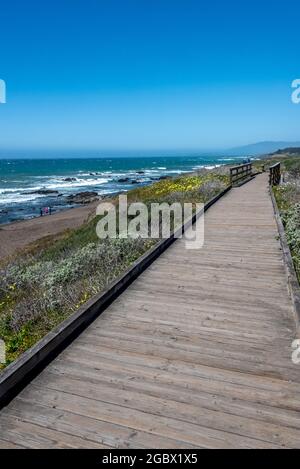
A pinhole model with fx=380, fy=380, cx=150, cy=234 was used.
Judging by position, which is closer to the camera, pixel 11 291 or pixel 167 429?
pixel 167 429

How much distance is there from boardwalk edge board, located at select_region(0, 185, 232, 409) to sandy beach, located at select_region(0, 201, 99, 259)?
54.8ft

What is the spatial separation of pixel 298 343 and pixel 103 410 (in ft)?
8.63

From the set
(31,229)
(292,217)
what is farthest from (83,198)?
(292,217)

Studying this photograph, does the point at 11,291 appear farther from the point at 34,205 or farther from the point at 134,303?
the point at 34,205

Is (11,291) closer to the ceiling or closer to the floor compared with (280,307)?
closer to the floor

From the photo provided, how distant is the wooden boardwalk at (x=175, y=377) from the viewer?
3.42 meters

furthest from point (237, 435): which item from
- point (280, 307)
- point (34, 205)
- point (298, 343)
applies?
point (34, 205)

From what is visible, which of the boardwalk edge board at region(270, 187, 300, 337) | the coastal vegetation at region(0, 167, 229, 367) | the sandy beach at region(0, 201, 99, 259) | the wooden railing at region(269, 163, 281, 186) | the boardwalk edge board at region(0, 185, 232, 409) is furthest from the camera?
the sandy beach at region(0, 201, 99, 259)

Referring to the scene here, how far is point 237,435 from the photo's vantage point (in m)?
3.39

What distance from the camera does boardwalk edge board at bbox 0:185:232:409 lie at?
13.2ft

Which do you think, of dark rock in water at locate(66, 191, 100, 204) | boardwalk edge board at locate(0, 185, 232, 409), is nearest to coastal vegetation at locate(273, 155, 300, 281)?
boardwalk edge board at locate(0, 185, 232, 409)

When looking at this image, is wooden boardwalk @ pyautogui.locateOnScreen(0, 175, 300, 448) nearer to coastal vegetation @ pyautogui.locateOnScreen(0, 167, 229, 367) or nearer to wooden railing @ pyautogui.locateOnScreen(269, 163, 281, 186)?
coastal vegetation @ pyautogui.locateOnScreen(0, 167, 229, 367)

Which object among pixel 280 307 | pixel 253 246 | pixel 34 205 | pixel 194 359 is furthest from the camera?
pixel 34 205

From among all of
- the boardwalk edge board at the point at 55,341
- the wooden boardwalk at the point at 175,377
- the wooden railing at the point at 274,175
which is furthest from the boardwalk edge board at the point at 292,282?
the wooden railing at the point at 274,175
